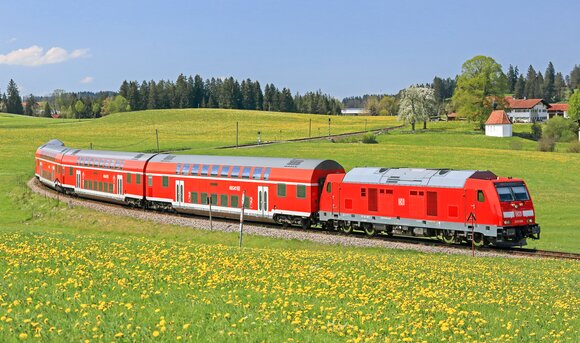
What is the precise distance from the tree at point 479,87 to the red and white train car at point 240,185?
99.9 m

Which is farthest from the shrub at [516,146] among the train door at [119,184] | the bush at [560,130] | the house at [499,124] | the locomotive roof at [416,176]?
the locomotive roof at [416,176]

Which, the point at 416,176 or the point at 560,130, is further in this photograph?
the point at 560,130

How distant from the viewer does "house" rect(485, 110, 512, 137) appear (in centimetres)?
12756

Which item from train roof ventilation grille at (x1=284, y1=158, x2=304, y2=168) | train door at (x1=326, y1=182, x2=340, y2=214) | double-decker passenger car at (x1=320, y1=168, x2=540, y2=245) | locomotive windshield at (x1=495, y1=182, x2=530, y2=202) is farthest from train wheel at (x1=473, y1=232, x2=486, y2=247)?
train roof ventilation grille at (x1=284, y1=158, x2=304, y2=168)

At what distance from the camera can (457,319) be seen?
1379cm

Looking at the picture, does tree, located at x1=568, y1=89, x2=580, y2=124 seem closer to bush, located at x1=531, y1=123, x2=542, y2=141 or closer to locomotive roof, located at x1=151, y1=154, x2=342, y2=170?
bush, located at x1=531, y1=123, x2=542, y2=141

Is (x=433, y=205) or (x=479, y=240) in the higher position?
(x=433, y=205)

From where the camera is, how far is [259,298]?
1482 centimetres

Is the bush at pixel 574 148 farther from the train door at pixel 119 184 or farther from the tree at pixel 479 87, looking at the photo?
the train door at pixel 119 184

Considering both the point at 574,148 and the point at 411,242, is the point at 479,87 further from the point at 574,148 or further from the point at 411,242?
the point at 411,242

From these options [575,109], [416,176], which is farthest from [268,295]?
[575,109]

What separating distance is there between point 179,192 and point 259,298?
34.2 meters

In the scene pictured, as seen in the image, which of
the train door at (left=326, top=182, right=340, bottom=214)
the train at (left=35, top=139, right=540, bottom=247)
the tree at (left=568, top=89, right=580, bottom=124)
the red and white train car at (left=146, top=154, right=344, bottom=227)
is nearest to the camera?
the train at (left=35, top=139, right=540, bottom=247)

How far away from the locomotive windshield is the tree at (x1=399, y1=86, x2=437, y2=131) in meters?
120
